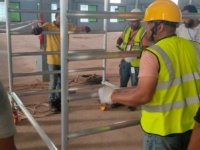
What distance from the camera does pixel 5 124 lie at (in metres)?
1.36

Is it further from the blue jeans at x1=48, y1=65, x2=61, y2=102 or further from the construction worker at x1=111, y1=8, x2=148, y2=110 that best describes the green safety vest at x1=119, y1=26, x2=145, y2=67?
the blue jeans at x1=48, y1=65, x2=61, y2=102

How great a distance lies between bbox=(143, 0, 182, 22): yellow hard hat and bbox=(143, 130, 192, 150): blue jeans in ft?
2.67

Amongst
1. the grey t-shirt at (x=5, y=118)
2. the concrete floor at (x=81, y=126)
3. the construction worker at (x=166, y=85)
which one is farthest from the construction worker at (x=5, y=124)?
the concrete floor at (x=81, y=126)

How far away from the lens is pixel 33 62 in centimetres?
886

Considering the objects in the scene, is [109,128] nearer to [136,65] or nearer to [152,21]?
[152,21]

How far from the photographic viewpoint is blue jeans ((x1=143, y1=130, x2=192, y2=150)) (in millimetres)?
2020

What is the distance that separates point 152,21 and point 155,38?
0.12 meters

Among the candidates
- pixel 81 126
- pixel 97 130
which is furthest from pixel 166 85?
pixel 81 126

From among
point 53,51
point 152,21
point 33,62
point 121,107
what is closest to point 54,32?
point 53,51

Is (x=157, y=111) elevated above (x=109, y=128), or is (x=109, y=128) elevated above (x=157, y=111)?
(x=157, y=111)

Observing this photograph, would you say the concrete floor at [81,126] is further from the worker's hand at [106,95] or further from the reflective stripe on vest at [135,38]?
the worker's hand at [106,95]

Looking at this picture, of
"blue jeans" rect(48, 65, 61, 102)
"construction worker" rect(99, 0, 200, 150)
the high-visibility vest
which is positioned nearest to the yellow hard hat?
"construction worker" rect(99, 0, 200, 150)

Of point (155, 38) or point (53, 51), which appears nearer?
point (155, 38)

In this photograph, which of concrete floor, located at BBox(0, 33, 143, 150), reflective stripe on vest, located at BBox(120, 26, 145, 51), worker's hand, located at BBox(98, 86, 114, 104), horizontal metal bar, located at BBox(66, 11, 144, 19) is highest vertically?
horizontal metal bar, located at BBox(66, 11, 144, 19)
